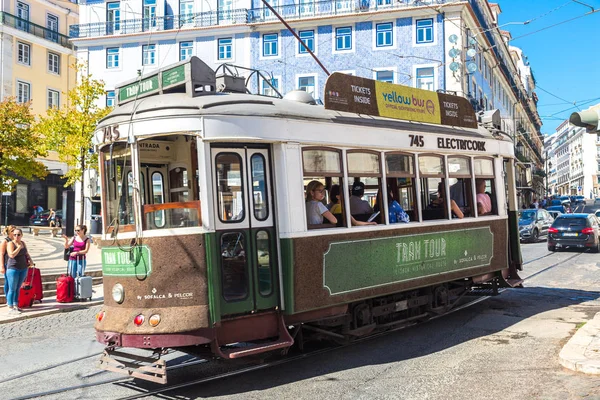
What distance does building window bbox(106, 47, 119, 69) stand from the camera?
39844 mm

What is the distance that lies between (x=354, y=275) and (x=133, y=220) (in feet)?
8.89

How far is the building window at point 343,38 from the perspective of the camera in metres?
36.7

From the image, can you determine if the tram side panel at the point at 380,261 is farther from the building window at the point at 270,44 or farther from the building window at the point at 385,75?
the building window at the point at 270,44

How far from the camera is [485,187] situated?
34.4ft

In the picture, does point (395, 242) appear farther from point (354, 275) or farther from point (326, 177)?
point (326, 177)

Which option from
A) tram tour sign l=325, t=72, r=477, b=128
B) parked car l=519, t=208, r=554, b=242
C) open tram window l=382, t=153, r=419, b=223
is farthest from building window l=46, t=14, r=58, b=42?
open tram window l=382, t=153, r=419, b=223

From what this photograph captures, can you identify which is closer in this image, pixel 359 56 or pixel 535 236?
pixel 535 236

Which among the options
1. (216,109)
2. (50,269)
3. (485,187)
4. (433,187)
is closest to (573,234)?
(485,187)

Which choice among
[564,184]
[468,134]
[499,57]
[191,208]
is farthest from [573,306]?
[564,184]

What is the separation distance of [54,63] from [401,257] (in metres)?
42.7

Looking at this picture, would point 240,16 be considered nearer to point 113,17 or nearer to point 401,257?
point 113,17

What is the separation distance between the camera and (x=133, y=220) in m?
6.84

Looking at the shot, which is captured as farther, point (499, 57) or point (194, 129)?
point (499, 57)

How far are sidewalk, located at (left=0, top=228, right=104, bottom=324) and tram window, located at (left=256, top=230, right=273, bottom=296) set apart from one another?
672cm
